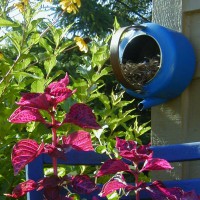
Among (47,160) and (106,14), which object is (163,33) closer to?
(47,160)

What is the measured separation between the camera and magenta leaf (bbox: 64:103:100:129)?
1.07 meters

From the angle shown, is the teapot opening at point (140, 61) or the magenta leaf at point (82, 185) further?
the teapot opening at point (140, 61)

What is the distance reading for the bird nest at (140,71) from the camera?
5.52 feet

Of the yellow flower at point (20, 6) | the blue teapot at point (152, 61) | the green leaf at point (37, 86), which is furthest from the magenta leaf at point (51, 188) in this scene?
the yellow flower at point (20, 6)

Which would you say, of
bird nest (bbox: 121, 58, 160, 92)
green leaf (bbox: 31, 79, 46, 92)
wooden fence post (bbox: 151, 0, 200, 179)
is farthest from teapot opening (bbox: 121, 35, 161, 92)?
green leaf (bbox: 31, 79, 46, 92)

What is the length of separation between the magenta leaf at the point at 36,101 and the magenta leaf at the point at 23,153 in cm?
8

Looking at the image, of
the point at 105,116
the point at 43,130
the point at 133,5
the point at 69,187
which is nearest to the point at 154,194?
the point at 69,187

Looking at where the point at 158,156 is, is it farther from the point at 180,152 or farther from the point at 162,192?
the point at 162,192

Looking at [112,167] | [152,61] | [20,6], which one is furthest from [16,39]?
[112,167]

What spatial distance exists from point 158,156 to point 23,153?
1.20ft

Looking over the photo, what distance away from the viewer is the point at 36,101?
104 centimetres

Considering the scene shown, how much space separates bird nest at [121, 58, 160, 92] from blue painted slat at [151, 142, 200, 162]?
411 mm

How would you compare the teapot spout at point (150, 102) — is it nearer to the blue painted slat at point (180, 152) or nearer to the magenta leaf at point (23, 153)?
the blue painted slat at point (180, 152)

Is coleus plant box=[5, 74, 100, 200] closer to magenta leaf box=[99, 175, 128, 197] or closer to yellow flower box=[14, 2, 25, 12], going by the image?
magenta leaf box=[99, 175, 128, 197]
